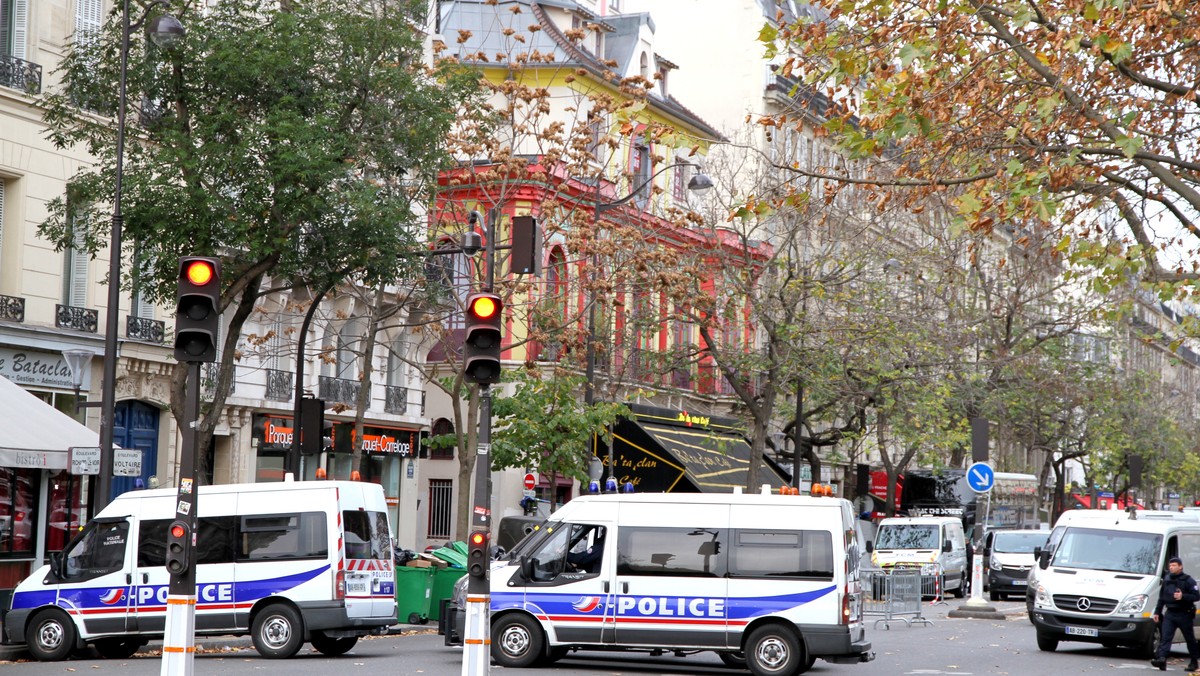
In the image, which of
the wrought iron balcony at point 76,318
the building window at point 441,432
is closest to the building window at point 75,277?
the wrought iron balcony at point 76,318

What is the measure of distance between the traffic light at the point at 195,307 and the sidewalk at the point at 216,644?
8757 millimetres

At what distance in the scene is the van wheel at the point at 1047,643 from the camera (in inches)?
885

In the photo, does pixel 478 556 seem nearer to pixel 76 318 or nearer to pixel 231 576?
pixel 231 576

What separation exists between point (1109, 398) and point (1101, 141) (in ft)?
125

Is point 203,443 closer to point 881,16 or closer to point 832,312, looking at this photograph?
point 881,16

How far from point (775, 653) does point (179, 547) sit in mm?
7379

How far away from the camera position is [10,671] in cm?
1712

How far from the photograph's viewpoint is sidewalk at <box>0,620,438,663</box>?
19.0 meters

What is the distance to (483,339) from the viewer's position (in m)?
12.9

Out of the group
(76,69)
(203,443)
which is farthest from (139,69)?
(203,443)

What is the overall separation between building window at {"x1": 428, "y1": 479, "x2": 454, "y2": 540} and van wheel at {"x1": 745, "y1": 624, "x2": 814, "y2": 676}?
2566 cm

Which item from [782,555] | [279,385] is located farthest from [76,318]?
[782,555]

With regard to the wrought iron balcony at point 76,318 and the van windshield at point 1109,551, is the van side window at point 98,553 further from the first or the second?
the van windshield at point 1109,551

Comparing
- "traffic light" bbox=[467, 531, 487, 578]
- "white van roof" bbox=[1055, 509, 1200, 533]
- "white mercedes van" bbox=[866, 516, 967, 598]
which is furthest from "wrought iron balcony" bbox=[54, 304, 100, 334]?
"white mercedes van" bbox=[866, 516, 967, 598]
